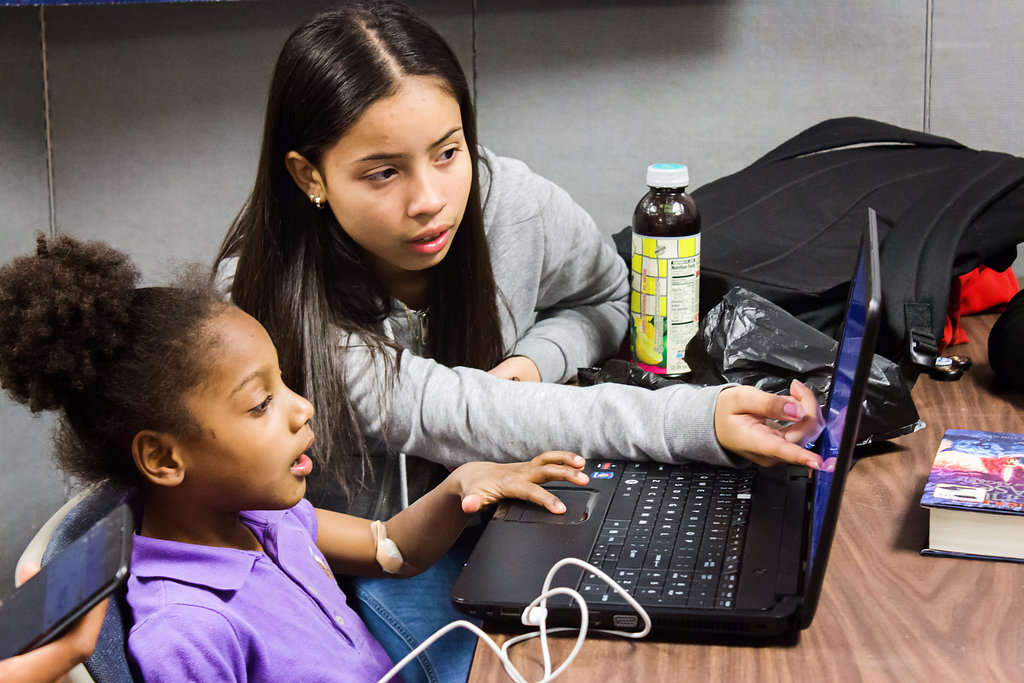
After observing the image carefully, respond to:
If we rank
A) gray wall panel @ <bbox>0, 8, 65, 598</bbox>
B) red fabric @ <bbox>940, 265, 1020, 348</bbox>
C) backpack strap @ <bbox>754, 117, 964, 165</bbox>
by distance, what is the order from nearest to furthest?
1. red fabric @ <bbox>940, 265, 1020, 348</bbox>
2. backpack strap @ <bbox>754, 117, 964, 165</bbox>
3. gray wall panel @ <bbox>0, 8, 65, 598</bbox>

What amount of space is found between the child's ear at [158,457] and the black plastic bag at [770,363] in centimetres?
56

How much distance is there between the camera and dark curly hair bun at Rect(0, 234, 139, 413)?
2.63 feet

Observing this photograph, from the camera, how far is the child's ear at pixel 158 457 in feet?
2.80

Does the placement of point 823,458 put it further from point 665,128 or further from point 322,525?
point 665,128

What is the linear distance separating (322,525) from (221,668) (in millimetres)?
320

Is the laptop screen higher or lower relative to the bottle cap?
lower

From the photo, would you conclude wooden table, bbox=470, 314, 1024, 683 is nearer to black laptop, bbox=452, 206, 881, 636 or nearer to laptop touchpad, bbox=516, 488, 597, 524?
black laptop, bbox=452, 206, 881, 636

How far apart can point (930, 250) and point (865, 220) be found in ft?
0.49

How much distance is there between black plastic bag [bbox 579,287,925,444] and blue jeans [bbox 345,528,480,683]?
0.33 metres

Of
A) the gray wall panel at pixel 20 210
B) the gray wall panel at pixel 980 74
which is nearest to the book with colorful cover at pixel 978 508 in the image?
the gray wall panel at pixel 980 74

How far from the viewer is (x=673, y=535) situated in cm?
85

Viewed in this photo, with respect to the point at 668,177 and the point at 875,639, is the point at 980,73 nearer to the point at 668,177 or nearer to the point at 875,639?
the point at 668,177

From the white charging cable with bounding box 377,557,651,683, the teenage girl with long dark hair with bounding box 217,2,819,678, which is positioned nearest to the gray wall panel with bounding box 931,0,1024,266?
the teenage girl with long dark hair with bounding box 217,2,819,678

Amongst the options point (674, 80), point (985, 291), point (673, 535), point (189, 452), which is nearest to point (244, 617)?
point (189, 452)
